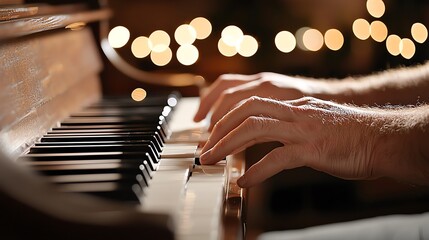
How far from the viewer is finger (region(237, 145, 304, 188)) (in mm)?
1080

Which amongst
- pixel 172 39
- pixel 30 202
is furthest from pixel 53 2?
pixel 172 39

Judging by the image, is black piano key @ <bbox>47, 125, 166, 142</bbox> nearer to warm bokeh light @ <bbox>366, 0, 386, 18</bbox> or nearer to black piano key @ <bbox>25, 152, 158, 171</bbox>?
black piano key @ <bbox>25, 152, 158, 171</bbox>

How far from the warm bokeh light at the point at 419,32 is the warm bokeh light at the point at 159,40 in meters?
1.17

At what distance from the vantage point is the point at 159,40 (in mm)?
3369

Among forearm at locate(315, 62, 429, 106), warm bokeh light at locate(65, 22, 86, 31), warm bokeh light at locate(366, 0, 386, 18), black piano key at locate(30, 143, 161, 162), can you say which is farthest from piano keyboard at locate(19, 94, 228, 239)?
warm bokeh light at locate(366, 0, 386, 18)

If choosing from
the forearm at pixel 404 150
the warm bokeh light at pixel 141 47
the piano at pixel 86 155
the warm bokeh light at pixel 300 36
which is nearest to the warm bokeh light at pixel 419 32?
the warm bokeh light at pixel 300 36

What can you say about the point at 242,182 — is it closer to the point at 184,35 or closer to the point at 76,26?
the point at 76,26

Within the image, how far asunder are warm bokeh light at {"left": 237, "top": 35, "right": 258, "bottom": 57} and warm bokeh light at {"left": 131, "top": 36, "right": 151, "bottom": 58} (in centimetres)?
45

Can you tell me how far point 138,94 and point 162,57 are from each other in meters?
1.36

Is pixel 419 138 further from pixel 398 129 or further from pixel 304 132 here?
pixel 304 132

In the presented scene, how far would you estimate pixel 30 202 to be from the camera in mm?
623

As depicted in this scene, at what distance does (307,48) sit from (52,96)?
2.08m

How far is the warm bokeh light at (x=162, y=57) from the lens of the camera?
3301 millimetres

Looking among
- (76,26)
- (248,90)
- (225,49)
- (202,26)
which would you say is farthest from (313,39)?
(248,90)
